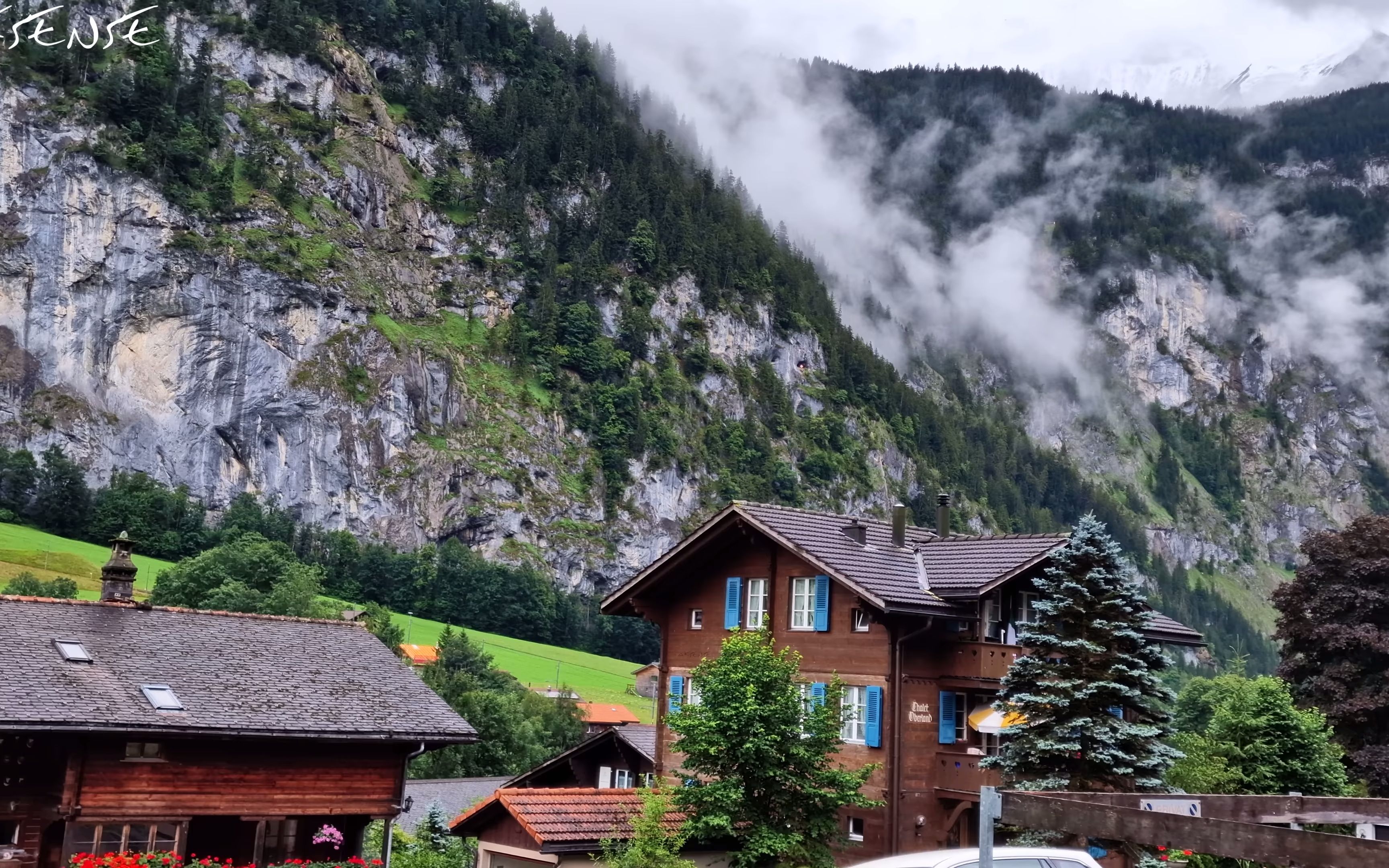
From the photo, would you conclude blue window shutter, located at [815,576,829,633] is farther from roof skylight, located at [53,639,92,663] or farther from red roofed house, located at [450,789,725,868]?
roof skylight, located at [53,639,92,663]

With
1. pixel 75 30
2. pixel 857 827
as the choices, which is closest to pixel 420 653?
pixel 857 827

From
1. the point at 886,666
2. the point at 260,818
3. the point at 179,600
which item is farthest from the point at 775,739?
the point at 179,600

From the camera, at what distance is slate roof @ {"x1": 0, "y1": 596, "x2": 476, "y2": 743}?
73.5ft

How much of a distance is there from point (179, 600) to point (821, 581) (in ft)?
209

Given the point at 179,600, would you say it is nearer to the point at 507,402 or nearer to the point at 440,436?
the point at 440,436

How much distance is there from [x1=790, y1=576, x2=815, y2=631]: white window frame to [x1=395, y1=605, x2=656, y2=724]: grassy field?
64573mm

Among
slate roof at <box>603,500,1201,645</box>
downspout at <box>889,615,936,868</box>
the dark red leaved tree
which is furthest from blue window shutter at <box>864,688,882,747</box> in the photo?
the dark red leaved tree

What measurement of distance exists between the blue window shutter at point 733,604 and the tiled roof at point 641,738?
4.59 meters

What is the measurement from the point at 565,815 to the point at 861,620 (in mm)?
9018

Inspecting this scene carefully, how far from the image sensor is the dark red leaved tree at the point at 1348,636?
33.0m

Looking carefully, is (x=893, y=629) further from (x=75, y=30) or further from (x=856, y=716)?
(x=75, y=30)

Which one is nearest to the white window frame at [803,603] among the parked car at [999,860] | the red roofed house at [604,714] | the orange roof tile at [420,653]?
the parked car at [999,860]

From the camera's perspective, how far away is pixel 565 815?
984 inches

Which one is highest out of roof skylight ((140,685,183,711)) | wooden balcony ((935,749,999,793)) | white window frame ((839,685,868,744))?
white window frame ((839,685,868,744))
